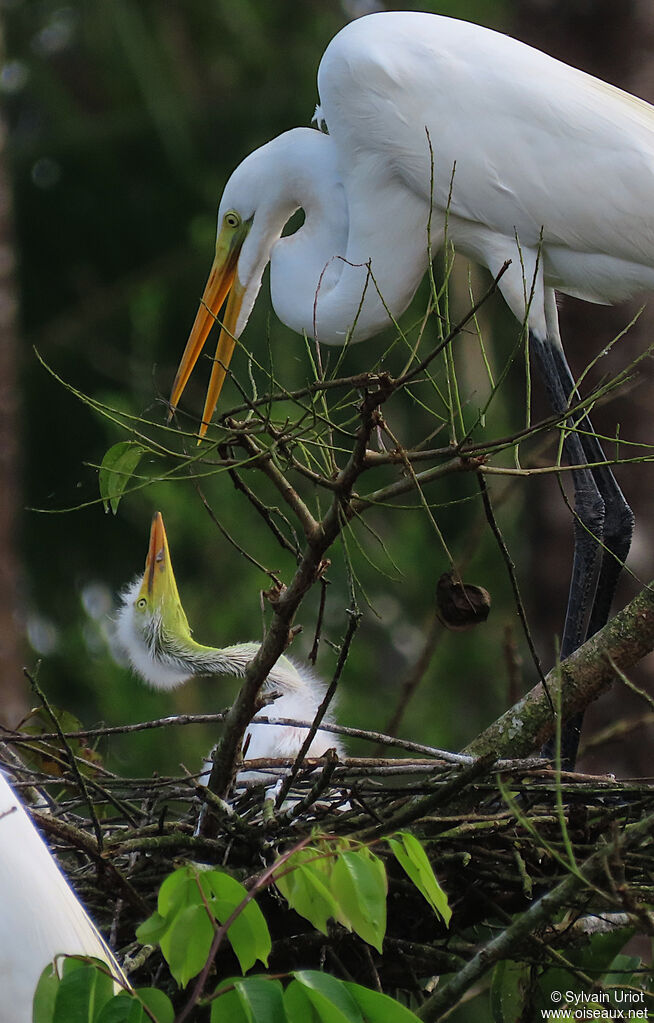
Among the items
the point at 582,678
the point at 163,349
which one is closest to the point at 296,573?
the point at 582,678

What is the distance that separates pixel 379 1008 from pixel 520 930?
221 mm

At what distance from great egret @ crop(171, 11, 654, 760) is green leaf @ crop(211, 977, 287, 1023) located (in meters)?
1.39

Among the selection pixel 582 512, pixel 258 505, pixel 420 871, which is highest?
pixel 258 505

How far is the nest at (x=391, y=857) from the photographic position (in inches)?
62.7

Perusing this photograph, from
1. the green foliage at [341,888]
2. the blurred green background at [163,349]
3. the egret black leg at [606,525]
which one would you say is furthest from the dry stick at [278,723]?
the blurred green background at [163,349]

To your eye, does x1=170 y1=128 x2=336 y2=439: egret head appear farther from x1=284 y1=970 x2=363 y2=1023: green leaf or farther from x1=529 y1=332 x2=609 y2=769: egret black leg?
x1=284 y1=970 x2=363 y2=1023: green leaf

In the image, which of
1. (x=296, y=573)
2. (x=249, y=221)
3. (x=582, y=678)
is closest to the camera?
(x=296, y=573)

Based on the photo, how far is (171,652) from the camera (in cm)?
254

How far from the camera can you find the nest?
159 centimetres

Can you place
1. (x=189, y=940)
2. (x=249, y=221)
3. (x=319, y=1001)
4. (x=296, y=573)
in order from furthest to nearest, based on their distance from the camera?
(x=249, y=221)
(x=296, y=573)
(x=189, y=940)
(x=319, y=1001)

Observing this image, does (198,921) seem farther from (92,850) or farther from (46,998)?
(92,850)

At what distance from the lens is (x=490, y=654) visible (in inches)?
190

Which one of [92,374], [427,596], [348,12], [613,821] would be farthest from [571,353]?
[348,12]

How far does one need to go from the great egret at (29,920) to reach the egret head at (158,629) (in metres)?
1.03
